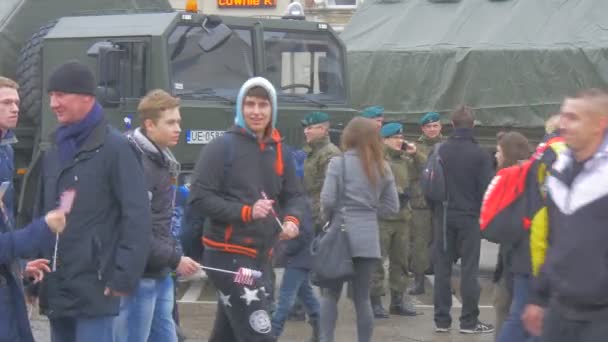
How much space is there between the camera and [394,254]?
32.6 feet

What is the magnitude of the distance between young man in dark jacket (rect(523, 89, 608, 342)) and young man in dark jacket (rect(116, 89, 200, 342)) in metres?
→ 2.10

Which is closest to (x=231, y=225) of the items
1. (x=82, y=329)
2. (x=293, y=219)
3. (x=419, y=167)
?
(x=293, y=219)

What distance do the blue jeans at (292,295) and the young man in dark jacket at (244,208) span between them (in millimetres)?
1920

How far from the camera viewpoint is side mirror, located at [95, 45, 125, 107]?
35.2 feet

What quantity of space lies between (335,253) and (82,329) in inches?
103

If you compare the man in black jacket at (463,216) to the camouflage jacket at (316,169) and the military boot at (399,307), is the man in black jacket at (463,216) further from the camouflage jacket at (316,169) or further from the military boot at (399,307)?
the camouflage jacket at (316,169)

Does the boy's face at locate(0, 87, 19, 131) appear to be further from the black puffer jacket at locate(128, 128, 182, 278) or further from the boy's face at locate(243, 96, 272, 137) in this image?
the boy's face at locate(243, 96, 272, 137)

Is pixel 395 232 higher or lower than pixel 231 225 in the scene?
lower

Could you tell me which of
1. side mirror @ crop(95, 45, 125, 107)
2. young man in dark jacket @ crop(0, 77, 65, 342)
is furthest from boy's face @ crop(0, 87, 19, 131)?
side mirror @ crop(95, 45, 125, 107)

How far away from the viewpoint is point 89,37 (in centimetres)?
1130

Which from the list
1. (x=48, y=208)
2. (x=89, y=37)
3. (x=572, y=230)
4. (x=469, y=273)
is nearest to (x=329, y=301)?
(x=469, y=273)

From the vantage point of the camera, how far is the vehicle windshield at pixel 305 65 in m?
11.8

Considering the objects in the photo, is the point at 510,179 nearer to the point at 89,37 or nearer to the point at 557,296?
the point at 557,296

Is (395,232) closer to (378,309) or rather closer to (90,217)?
(378,309)
